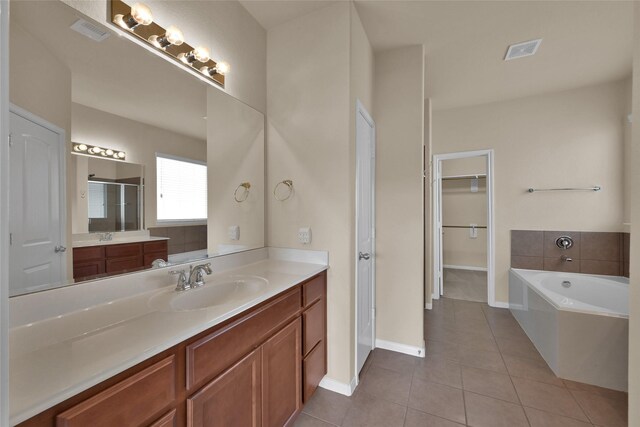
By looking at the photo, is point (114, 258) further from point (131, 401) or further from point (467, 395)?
point (467, 395)

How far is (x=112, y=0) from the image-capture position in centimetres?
114

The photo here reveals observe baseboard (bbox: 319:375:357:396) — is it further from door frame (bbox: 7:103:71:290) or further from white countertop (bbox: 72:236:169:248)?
door frame (bbox: 7:103:71:290)

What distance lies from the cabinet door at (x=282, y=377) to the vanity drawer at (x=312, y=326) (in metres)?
0.06

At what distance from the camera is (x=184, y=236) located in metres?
1.57

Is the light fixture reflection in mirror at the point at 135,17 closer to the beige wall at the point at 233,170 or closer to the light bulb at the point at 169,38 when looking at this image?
the light bulb at the point at 169,38

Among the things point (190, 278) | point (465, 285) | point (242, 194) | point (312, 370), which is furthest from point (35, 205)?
point (465, 285)

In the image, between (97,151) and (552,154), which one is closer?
(97,151)

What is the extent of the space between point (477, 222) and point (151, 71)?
5806mm

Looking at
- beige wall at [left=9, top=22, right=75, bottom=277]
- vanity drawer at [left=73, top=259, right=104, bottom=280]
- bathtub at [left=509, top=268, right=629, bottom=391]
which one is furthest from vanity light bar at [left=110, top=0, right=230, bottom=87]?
bathtub at [left=509, top=268, right=629, bottom=391]

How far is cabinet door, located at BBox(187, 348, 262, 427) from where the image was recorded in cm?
91

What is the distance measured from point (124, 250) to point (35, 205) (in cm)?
38

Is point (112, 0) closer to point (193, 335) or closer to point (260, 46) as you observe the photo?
point (260, 46)

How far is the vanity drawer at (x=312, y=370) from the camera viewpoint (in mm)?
1578

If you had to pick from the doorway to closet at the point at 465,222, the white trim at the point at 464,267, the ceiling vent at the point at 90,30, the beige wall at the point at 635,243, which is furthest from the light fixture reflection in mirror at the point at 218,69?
the white trim at the point at 464,267
